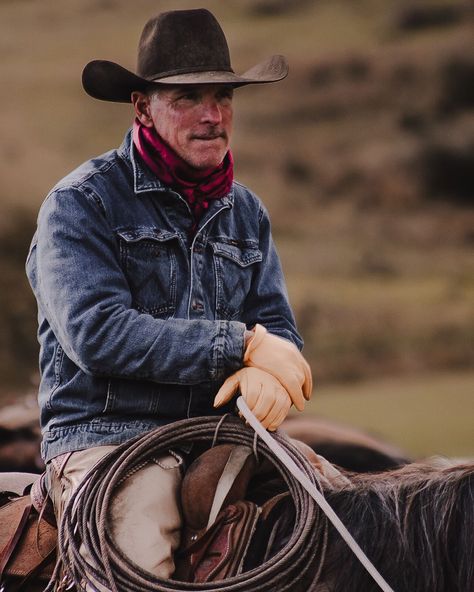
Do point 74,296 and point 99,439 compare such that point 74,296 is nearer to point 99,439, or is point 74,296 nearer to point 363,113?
point 99,439

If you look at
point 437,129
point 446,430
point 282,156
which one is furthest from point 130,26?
point 446,430

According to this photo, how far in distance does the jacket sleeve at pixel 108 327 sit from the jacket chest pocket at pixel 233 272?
12.1 inches

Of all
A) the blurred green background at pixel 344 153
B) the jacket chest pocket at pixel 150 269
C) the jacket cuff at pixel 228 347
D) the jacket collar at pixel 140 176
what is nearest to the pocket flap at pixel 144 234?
the jacket chest pocket at pixel 150 269

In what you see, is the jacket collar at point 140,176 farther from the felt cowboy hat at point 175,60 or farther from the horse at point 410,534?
the horse at point 410,534

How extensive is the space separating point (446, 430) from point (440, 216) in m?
7.48

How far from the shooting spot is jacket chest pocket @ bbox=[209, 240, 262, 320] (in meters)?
3.12

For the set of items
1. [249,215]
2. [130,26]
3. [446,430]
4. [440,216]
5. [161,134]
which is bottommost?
[446,430]

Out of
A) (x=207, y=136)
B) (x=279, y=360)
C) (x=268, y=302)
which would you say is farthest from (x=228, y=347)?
(x=207, y=136)

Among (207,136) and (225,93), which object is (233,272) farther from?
(225,93)

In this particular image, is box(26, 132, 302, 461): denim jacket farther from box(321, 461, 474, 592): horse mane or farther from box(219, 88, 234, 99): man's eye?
box(321, 461, 474, 592): horse mane

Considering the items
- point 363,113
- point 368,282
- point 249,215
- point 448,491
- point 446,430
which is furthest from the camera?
point 363,113

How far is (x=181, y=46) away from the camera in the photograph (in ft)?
10.1

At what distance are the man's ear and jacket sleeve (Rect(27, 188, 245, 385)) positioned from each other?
1.37 ft

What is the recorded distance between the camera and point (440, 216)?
18578 millimetres
